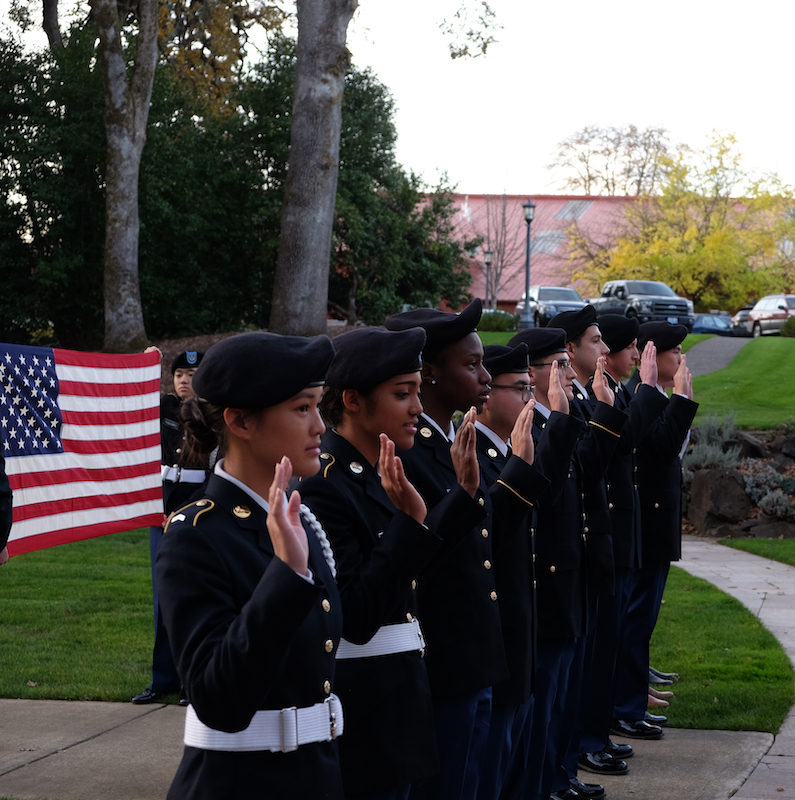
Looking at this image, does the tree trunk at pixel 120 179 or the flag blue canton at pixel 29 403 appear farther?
the tree trunk at pixel 120 179

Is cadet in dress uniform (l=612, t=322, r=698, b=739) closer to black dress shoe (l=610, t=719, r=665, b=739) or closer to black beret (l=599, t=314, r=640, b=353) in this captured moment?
black dress shoe (l=610, t=719, r=665, b=739)

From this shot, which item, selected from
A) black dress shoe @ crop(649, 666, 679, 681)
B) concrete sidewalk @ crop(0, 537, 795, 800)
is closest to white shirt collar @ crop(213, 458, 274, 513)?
concrete sidewalk @ crop(0, 537, 795, 800)

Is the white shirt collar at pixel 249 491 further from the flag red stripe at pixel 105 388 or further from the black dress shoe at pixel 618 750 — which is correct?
the flag red stripe at pixel 105 388

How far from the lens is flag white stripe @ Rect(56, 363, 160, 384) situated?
25.8 feet

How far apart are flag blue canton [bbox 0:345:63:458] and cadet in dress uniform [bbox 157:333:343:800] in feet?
16.7

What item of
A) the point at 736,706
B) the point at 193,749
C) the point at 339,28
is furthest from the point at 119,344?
the point at 193,749

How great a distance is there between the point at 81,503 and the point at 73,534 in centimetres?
23

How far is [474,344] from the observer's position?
12.7ft

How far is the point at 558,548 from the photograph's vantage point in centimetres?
482

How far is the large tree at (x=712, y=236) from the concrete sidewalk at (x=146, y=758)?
46656 mm

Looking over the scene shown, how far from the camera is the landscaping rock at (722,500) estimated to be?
14758mm

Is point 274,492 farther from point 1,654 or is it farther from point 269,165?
point 269,165

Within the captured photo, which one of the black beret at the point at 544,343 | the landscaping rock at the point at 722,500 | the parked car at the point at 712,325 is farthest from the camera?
the parked car at the point at 712,325

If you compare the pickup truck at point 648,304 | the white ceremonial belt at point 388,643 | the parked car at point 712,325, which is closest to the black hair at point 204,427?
the white ceremonial belt at point 388,643
